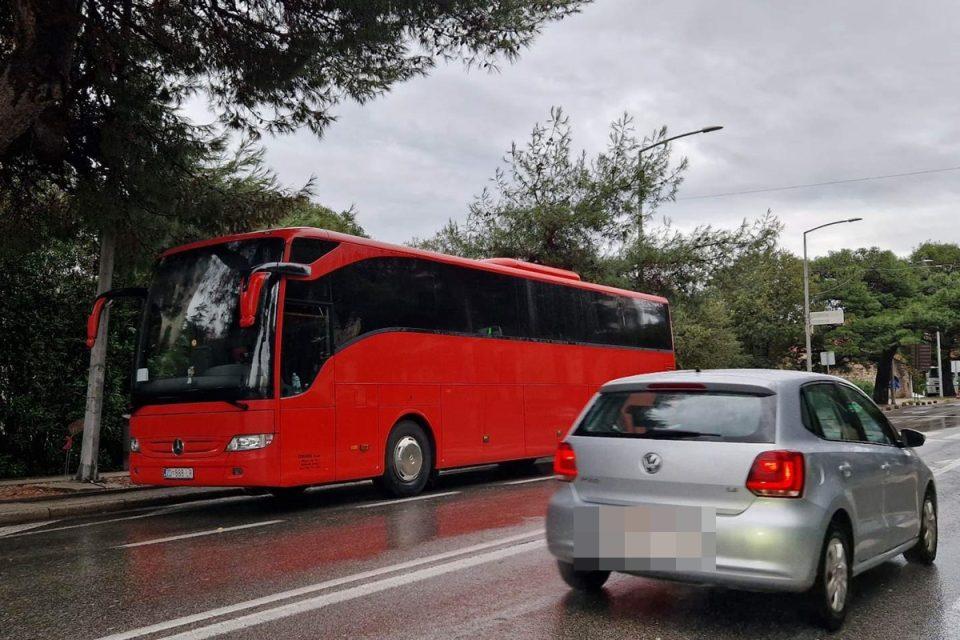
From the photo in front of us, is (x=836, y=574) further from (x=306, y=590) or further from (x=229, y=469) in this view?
(x=229, y=469)

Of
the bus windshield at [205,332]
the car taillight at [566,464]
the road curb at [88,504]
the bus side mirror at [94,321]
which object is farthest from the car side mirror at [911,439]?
the road curb at [88,504]

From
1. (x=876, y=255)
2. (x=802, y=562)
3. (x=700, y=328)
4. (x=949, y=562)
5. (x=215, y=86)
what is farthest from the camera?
(x=876, y=255)

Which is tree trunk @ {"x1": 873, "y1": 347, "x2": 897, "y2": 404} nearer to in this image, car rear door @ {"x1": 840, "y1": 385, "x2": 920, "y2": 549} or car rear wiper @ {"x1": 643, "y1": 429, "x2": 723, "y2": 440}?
car rear door @ {"x1": 840, "y1": 385, "x2": 920, "y2": 549}

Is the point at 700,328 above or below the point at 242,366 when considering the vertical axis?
above

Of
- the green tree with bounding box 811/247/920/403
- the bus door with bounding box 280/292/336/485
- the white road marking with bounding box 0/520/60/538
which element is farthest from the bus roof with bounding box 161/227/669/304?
the green tree with bounding box 811/247/920/403

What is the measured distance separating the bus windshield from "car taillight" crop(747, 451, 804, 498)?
20.8 feet

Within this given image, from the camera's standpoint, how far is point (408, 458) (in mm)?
11891

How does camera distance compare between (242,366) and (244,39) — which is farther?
(244,39)

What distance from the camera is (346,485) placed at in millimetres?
14203

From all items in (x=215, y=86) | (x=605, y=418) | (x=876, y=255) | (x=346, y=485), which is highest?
(x=876, y=255)

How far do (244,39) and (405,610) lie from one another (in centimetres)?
944

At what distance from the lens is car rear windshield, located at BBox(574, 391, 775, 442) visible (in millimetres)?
5078

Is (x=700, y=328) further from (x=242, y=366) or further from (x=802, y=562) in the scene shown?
(x=802, y=562)

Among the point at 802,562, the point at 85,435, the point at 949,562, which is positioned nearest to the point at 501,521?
the point at 949,562
